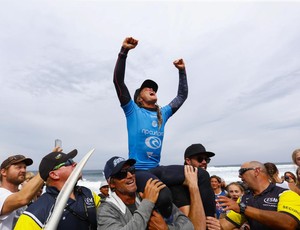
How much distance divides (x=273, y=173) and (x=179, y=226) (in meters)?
5.32

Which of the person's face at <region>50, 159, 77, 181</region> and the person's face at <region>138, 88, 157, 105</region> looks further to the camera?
the person's face at <region>138, 88, 157, 105</region>

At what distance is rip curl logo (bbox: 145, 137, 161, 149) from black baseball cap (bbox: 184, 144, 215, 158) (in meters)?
0.56

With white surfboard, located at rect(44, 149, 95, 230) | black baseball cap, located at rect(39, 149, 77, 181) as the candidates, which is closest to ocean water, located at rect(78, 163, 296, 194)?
black baseball cap, located at rect(39, 149, 77, 181)

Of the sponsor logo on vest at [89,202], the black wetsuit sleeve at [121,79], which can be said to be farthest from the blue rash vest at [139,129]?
the sponsor logo on vest at [89,202]

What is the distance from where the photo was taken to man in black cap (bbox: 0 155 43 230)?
4.04 metres

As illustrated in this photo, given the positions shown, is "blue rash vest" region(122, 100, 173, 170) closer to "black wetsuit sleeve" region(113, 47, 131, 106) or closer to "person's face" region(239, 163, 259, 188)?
"black wetsuit sleeve" region(113, 47, 131, 106)

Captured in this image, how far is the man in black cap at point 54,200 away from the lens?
3.02m

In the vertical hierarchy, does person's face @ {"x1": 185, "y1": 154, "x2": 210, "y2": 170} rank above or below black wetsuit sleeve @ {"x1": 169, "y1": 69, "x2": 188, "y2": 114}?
below

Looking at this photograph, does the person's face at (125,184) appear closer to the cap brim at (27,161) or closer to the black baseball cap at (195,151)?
the black baseball cap at (195,151)

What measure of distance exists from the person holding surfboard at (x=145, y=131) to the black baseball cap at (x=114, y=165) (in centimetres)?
27

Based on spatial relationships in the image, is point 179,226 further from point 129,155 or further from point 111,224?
point 129,155

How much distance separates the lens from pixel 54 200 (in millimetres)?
3268

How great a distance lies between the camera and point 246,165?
16.1ft

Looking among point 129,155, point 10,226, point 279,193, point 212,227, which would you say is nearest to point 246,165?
point 279,193
